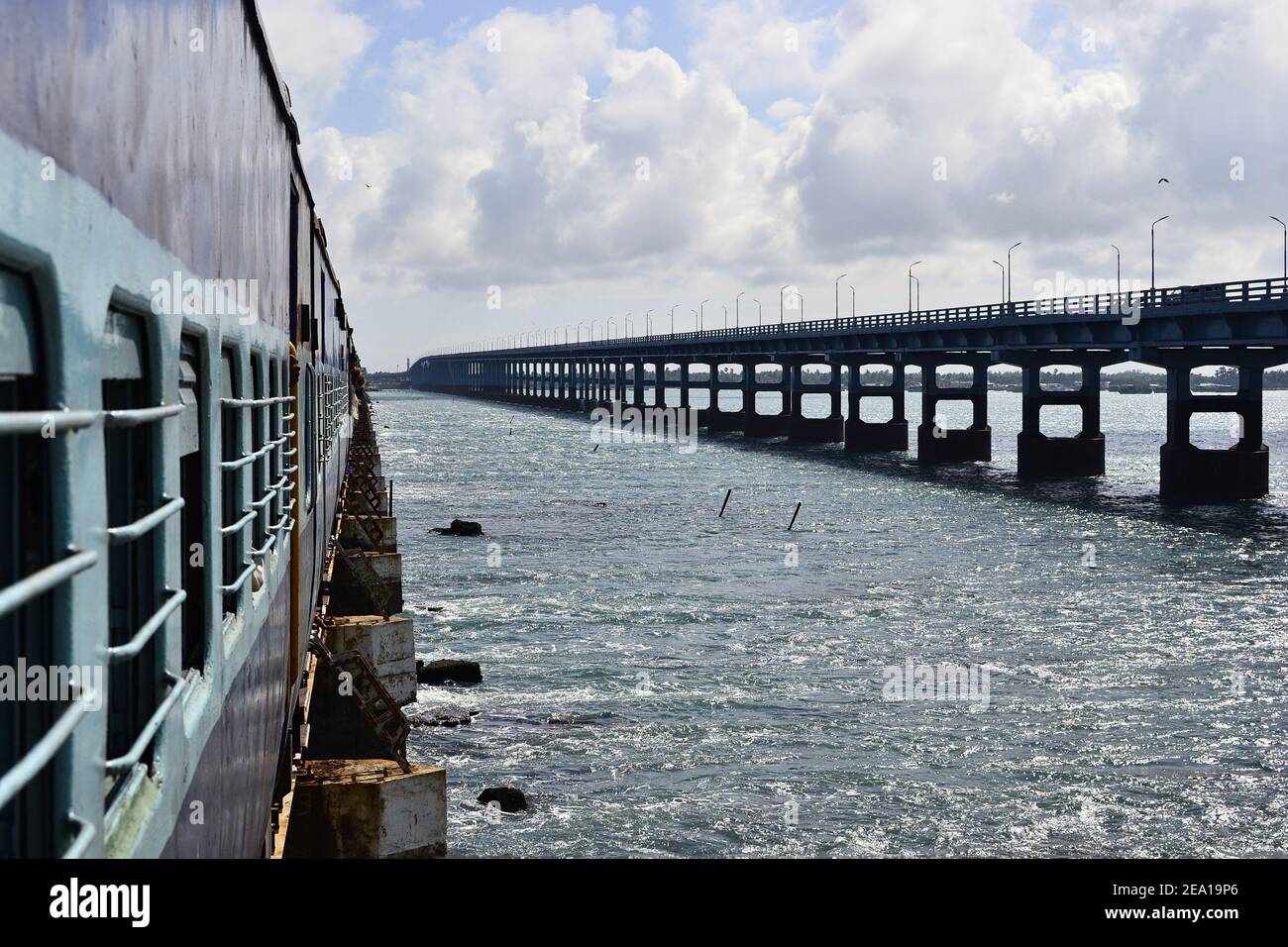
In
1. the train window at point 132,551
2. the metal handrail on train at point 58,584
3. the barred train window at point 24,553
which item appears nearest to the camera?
the metal handrail on train at point 58,584

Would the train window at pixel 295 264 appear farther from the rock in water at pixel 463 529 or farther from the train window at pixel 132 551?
the rock in water at pixel 463 529

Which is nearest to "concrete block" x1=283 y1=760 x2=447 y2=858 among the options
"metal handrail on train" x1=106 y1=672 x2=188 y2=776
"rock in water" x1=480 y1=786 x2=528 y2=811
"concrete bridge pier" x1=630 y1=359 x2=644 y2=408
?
"rock in water" x1=480 y1=786 x2=528 y2=811

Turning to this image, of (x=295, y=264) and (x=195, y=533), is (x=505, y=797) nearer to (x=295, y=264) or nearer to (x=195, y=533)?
(x=295, y=264)

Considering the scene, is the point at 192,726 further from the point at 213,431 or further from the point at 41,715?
the point at 41,715

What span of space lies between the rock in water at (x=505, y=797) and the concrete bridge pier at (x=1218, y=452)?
52.8 meters

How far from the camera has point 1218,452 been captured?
67.8 meters

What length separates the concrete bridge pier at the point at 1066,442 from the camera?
264ft

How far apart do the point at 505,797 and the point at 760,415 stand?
11264 cm

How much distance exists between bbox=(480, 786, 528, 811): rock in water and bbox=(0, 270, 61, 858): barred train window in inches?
676

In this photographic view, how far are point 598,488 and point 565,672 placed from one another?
163 ft

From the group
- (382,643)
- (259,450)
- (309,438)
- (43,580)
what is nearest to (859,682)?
(382,643)
